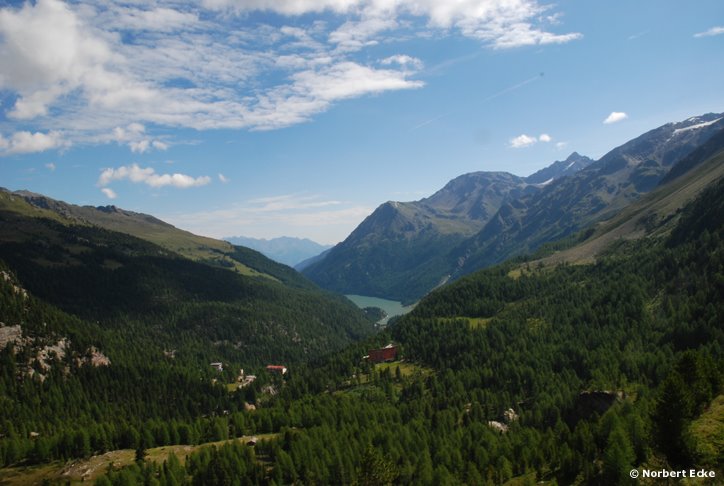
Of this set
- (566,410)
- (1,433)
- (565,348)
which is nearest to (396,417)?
(566,410)

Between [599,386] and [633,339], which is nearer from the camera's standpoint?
[599,386]

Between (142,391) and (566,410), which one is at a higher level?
(142,391)

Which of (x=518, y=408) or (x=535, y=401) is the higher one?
(x=535, y=401)

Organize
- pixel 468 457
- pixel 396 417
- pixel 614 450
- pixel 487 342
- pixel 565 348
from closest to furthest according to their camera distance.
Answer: pixel 614 450
pixel 468 457
pixel 396 417
pixel 565 348
pixel 487 342

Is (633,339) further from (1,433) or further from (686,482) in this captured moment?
(1,433)

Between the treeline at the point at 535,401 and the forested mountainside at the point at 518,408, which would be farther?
the treeline at the point at 535,401

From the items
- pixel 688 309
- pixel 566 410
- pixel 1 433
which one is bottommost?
pixel 566 410

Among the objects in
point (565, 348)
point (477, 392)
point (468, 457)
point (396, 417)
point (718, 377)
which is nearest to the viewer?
point (718, 377)

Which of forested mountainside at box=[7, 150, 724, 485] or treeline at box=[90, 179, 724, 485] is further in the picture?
treeline at box=[90, 179, 724, 485]
